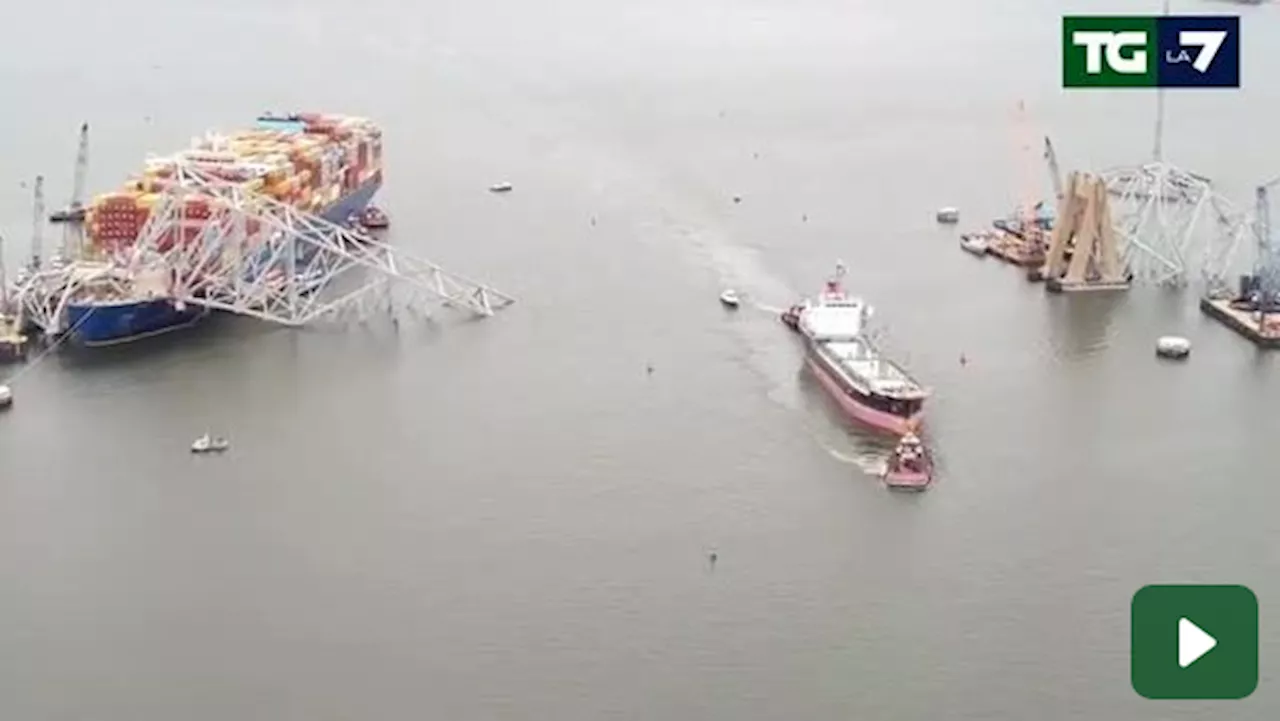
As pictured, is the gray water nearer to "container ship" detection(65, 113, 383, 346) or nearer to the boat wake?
the boat wake

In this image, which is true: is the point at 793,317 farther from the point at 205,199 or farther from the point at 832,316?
the point at 205,199

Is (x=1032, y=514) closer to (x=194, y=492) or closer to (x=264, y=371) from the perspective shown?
(x=194, y=492)

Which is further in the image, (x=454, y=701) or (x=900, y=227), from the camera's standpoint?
(x=900, y=227)

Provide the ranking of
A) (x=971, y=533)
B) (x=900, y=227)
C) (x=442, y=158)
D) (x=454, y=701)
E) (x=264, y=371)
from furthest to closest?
1. (x=442, y=158)
2. (x=900, y=227)
3. (x=264, y=371)
4. (x=971, y=533)
5. (x=454, y=701)

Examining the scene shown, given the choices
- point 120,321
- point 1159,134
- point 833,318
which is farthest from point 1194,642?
point 1159,134

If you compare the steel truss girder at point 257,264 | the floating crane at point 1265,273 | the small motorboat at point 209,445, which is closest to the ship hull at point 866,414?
the steel truss girder at point 257,264

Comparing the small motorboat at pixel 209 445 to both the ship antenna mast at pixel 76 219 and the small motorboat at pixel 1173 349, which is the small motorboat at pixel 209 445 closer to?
the ship antenna mast at pixel 76 219

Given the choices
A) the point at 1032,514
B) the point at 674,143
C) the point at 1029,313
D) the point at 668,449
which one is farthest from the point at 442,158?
the point at 1032,514
